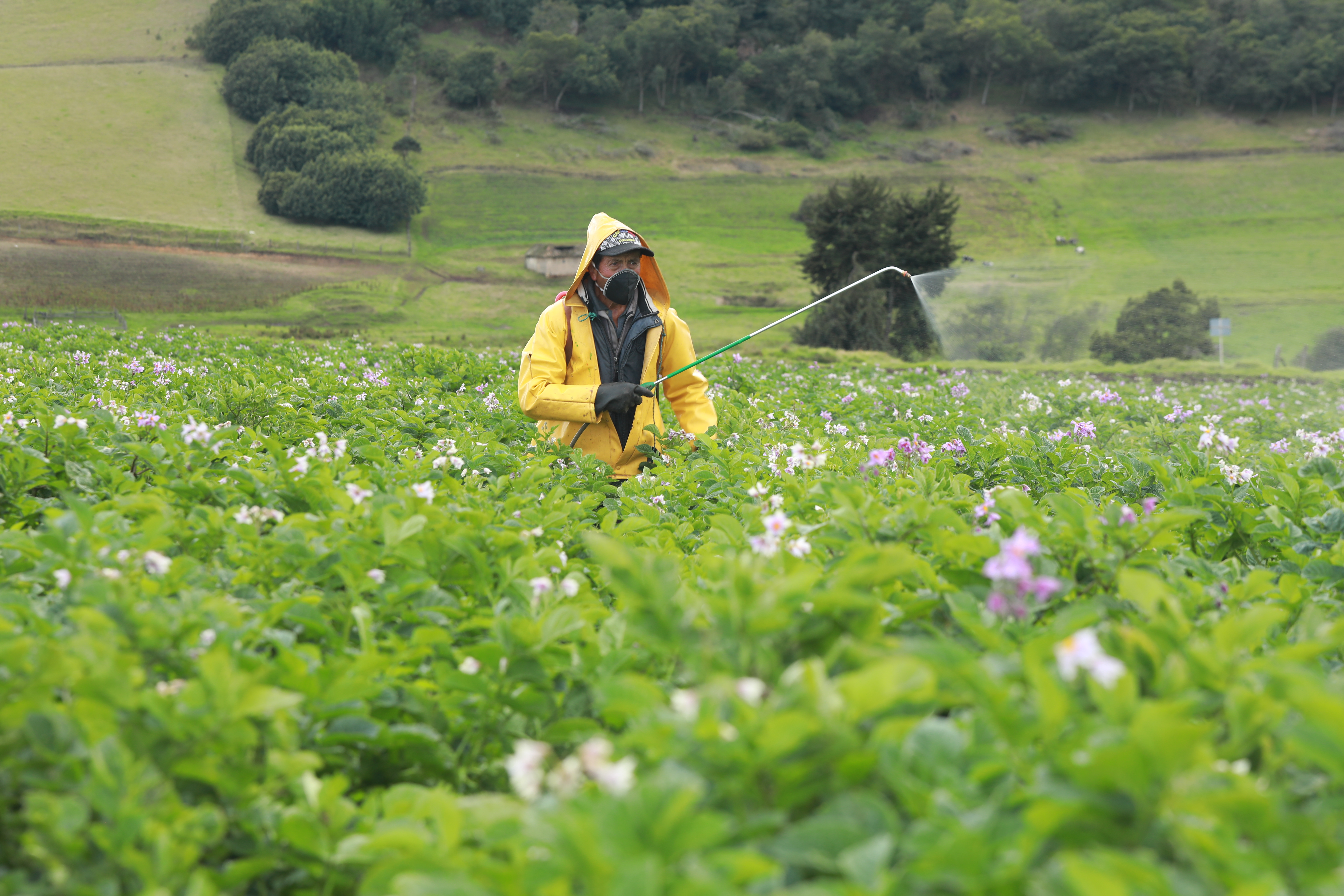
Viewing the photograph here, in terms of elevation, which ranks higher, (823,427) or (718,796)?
(718,796)

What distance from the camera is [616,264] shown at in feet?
22.4

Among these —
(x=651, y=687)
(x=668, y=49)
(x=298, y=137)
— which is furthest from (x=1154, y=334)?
(x=668, y=49)

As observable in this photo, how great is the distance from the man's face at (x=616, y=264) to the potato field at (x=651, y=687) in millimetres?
3076

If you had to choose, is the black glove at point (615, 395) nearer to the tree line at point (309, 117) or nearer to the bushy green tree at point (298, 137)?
the tree line at point (309, 117)

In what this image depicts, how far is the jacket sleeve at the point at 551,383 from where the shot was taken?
643 centimetres

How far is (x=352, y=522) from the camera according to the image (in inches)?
113

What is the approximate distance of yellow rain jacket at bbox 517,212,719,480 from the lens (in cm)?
650

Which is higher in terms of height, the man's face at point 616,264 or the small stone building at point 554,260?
the man's face at point 616,264

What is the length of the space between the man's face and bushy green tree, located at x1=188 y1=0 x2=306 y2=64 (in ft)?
349

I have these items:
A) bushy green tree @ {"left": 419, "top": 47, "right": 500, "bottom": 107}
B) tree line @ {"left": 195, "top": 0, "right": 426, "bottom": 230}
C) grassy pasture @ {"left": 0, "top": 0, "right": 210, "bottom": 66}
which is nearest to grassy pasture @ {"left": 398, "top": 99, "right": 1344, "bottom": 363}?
bushy green tree @ {"left": 419, "top": 47, "right": 500, "bottom": 107}

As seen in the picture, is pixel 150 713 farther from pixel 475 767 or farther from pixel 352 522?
pixel 352 522

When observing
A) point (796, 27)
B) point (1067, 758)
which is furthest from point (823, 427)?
point (796, 27)

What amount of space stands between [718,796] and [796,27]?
535 ft

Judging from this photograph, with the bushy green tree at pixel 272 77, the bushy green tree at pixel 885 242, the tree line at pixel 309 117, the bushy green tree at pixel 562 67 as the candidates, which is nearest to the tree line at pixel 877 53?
the bushy green tree at pixel 562 67
